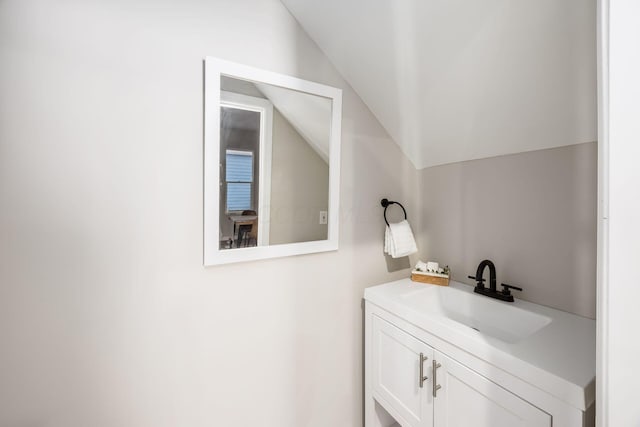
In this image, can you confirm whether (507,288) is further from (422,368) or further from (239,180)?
(239,180)

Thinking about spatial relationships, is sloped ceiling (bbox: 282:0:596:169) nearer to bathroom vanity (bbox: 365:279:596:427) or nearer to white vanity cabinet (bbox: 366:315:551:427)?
bathroom vanity (bbox: 365:279:596:427)

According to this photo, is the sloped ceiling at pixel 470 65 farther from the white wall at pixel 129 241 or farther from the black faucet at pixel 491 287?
the black faucet at pixel 491 287

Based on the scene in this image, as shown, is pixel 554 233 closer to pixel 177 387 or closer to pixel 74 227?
pixel 177 387

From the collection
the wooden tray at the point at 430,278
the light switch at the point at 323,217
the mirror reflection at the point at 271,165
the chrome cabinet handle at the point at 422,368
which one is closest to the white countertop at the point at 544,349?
the chrome cabinet handle at the point at 422,368

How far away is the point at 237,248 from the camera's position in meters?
1.08

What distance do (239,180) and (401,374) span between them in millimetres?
1040

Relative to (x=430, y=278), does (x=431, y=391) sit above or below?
below

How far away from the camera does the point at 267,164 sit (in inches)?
45.7

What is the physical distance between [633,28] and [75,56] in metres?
1.37

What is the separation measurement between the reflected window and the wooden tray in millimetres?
924

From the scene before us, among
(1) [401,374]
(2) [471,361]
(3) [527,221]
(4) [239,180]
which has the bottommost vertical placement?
(1) [401,374]

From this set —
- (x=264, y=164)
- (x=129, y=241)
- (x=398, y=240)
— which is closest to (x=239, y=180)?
(x=264, y=164)

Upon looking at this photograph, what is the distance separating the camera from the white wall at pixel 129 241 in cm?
79

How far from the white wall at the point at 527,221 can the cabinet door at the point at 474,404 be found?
526mm
